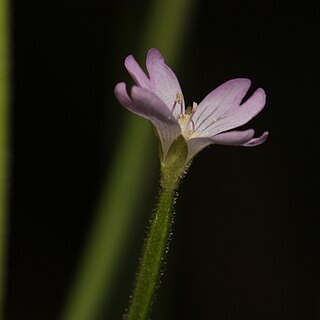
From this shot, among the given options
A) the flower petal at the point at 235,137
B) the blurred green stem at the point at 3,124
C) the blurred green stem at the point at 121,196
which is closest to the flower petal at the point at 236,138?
the flower petal at the point at 235,137

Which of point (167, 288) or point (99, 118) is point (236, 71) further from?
point (167, 288)

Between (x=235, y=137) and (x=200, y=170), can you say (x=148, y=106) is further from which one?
(x=200, y=170)

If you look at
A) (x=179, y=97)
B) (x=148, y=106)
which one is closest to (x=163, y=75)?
(x=179, y=97)

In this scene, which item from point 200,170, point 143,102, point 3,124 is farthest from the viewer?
point 200,170

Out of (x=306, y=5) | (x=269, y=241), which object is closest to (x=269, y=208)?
(x=269, y=241)

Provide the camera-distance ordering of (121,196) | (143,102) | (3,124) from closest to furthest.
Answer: (143,102) → (3,124) → (121,196)

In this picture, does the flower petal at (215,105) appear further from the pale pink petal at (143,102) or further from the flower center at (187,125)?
the pale pink petal at (143,102)
